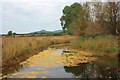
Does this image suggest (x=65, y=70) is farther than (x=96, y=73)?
Yes

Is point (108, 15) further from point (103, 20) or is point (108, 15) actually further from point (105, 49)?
point (105, 49)

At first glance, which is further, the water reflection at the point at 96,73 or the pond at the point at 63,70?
the pond at the point at 63,70

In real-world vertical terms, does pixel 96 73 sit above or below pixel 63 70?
above

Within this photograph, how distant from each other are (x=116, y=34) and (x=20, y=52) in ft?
33.9

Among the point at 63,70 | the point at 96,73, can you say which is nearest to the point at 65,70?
the point at 63,70

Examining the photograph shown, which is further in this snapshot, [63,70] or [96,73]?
[63,70]

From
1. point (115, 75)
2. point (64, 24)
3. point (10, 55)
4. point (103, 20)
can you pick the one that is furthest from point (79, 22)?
point (64, 24)

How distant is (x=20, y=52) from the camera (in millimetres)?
25062

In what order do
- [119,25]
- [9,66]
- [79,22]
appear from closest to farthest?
[9,66]
[119,25]
[79,22]

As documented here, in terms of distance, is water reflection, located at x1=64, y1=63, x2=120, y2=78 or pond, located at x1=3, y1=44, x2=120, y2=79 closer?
water reflection, located at x1=64, y1=63, x2=120, y2=78

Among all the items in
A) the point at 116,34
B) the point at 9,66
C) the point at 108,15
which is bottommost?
the point at 9,66

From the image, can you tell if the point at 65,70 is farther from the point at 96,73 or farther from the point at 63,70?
the point at 96,73

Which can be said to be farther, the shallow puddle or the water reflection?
the shallow puddle

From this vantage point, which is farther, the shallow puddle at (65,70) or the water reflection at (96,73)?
the shallow puddle at (65,70)
